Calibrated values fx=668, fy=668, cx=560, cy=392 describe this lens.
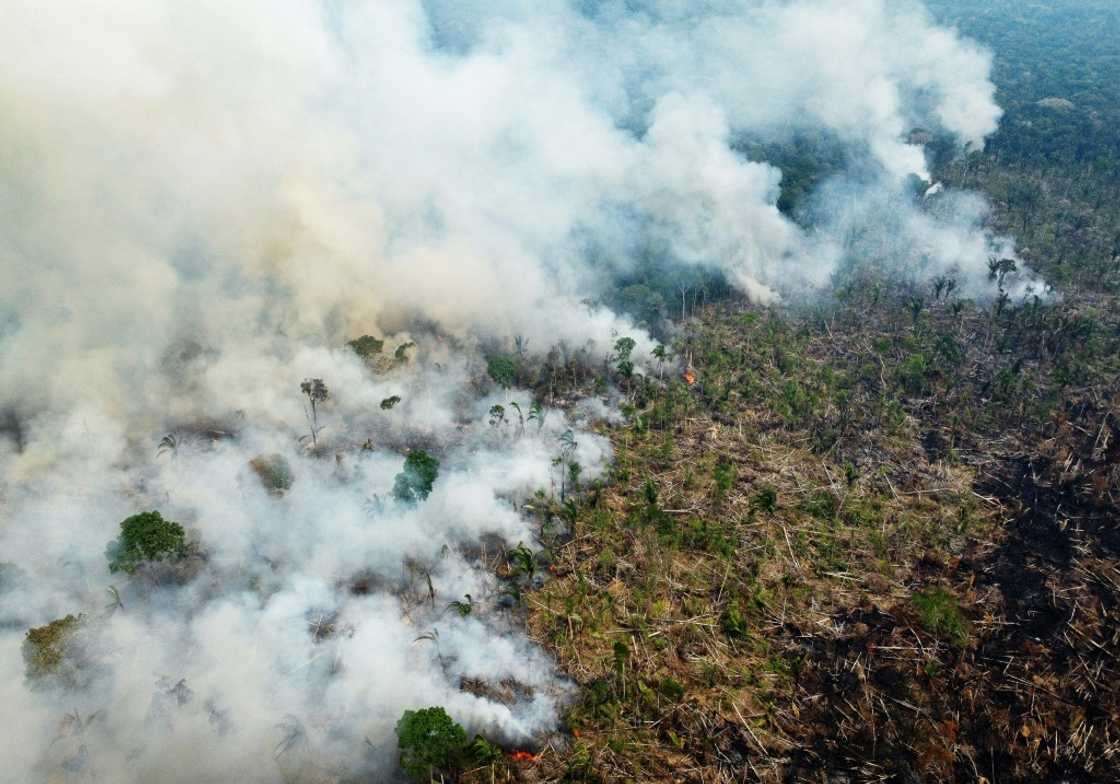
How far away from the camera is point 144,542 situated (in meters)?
20.2

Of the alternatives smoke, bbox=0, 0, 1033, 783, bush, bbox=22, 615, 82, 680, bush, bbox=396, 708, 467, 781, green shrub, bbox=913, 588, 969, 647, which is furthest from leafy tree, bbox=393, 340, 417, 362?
green shrub, bbox=913, 588, 969, 647

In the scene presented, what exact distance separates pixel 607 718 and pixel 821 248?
42.6 metres

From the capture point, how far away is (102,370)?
2902 centimetres

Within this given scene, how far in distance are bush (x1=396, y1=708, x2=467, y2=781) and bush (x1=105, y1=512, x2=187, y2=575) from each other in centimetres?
960

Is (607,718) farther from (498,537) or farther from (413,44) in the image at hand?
(413,44)

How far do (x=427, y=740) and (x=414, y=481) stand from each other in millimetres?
9925

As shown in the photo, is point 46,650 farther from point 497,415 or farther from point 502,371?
point 502,371

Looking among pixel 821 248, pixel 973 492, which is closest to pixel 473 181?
pixel 821 248

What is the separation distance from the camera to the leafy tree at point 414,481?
2406 cm

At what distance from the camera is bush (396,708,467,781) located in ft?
51.8

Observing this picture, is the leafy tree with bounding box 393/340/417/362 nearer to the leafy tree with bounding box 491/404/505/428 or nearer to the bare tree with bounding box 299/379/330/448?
the bare tree with bounding box 299/379/330/448

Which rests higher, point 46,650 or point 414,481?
point 414,481

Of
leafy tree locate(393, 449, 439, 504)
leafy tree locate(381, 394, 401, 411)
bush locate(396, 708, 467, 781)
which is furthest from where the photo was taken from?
leafy tree locate(381, 394, 401, 411)

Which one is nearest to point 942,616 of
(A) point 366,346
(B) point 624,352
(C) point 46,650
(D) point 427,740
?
(D) point 427,740
